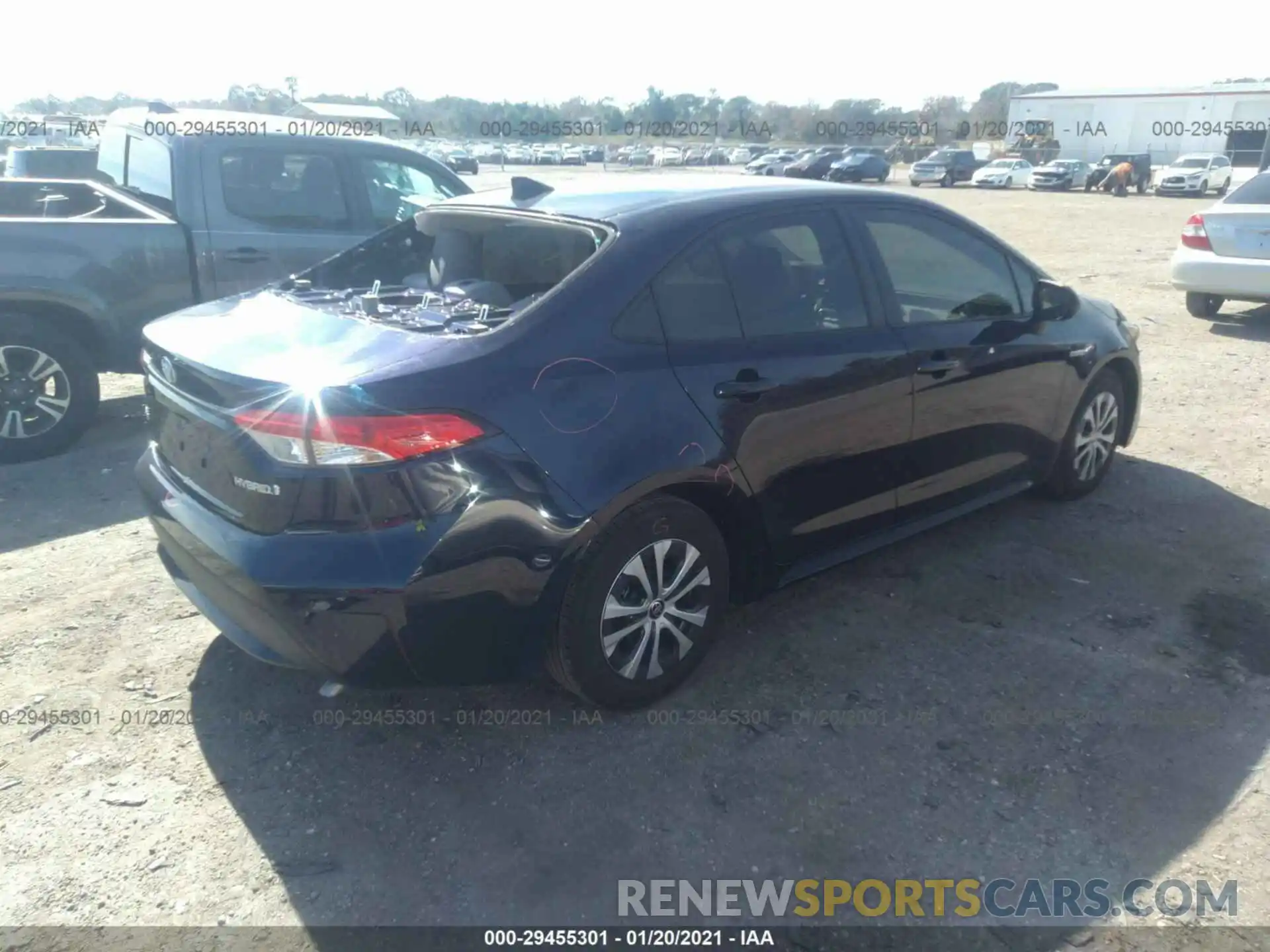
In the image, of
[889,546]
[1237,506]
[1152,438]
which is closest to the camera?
[889,546]

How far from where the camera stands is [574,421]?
2.90 metres

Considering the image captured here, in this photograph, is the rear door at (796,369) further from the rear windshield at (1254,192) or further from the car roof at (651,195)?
the rear windshield at (1254,192)

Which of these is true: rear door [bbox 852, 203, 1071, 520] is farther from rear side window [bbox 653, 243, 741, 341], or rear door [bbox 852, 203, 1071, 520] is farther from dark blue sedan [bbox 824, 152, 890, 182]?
dark blue sedan [bbox 824, 152, 890, 182]

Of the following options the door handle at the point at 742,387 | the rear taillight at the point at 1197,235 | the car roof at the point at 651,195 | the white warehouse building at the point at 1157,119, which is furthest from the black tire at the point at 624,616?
the white warehouse building at the point at 1157,119

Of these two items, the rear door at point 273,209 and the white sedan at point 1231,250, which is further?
the white sedan at point 1231,250

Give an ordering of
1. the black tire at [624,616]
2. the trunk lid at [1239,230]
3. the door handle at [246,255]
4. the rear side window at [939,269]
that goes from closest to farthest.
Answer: the black tire at [624,616] < the rear side window at [939,269] < the door handle at [246,255] < the trunk lid at [1239,230]

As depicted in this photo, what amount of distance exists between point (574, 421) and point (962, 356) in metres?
1.97

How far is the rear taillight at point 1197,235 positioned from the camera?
31.1ft

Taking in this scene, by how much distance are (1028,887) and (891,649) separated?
122 centimetres

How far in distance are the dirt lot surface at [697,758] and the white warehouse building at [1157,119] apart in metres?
48.2

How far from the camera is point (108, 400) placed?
276 inches

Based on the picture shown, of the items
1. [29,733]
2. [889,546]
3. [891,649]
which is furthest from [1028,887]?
[29,733]

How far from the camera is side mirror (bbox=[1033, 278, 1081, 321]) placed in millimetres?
4582

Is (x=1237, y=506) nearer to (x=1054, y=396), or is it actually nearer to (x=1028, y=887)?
(x=1054, y=396)
